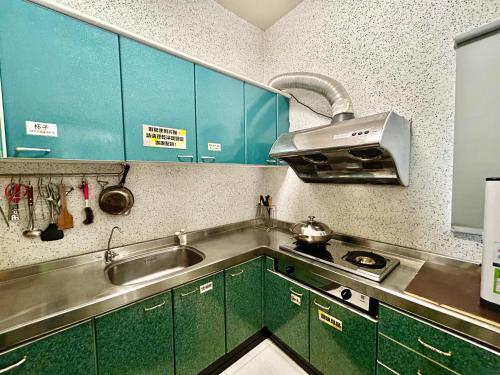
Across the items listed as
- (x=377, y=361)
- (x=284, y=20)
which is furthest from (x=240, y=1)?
(x=377, y=361)

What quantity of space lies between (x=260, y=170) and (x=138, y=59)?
1.52 meters

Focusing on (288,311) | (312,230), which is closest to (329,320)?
(288,311)

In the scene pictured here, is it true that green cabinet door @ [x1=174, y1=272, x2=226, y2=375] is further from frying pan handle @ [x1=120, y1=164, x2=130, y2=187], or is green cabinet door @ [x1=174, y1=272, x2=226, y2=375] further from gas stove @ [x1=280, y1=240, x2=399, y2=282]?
frying pan handle @ [x1=120, y1=164, x2=130, y2=187]

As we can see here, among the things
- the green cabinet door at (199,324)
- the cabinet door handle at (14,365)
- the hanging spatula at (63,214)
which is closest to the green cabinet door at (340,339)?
the green cabinet door at (199,324)

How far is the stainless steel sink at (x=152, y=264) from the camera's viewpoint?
56.6 inches

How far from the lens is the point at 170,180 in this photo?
68.2 inches

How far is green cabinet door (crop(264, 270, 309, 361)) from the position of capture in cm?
141

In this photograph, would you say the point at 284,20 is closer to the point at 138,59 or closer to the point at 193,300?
the point at 138,59

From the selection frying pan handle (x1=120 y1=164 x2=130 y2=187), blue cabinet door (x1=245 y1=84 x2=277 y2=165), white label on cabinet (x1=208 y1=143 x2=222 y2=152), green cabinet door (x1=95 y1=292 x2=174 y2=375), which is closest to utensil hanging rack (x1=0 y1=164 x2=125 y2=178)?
frying pan handle (x1=120 y1=164 x2=130 y2=187)

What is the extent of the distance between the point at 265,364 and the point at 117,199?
1617mm

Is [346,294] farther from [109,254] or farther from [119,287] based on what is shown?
[109,254]

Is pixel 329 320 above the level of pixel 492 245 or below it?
below

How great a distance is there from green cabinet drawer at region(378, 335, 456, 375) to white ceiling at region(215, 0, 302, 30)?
262 cm

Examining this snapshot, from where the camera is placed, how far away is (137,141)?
3.99 feet
